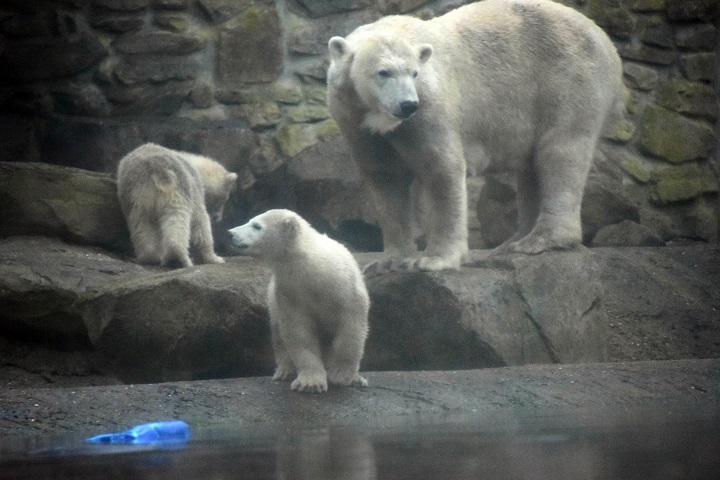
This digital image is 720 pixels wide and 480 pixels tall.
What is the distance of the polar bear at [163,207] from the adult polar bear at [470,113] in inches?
55.4

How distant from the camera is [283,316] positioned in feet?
20.0

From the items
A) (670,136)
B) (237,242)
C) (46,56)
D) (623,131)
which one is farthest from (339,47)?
(670,136)

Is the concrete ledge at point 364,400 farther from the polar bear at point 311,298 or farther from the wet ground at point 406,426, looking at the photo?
the polar bear at point 311,298

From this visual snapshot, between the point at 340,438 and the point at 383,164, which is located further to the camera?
the point at 383,164

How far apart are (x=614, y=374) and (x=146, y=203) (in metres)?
3.58

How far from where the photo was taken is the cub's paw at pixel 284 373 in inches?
246

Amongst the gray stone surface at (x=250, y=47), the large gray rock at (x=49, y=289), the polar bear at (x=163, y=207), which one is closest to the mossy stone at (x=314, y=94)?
the gray stone surface at (x=250, y=47)

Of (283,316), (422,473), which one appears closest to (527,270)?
(283,316)

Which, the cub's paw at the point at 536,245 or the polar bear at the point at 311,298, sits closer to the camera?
the polar bear at the point at 311,298

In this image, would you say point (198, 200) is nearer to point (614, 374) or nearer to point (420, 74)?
point (420, 74)

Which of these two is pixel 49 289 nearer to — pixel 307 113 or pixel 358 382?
pixel 358 382

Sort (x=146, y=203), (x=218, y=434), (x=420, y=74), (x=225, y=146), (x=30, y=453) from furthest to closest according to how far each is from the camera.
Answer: (x=225, y=146), (x=146, y=203), (x=420, y=74), (x=218, y=434), (x=30, y=453)

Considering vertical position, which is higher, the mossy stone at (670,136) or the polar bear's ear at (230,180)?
the mossy stone at (670,136)

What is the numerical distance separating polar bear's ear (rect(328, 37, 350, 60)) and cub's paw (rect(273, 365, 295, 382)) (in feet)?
6.64
